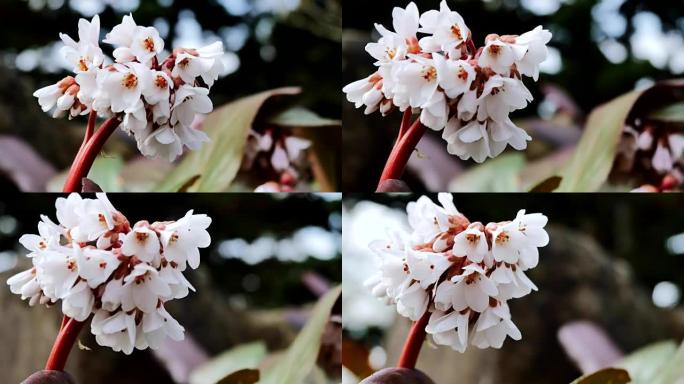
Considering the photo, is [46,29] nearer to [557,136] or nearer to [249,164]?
[249,164]

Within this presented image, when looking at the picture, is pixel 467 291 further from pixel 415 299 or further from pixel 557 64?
pixel 557 64

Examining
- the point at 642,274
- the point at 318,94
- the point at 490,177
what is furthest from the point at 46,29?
the point at 642,274

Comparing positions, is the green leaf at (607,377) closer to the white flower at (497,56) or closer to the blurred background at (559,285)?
the blurred background at (559,285)

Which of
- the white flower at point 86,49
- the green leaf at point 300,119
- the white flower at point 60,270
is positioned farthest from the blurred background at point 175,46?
the white flower at point 60,270

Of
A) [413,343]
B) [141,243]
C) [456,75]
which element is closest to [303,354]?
[413,343]

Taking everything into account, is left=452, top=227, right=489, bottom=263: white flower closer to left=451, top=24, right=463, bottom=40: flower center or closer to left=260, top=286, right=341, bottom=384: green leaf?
left=451, top=24, right=463, bottom=40: flower center

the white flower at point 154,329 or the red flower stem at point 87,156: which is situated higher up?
the red flower stem at point 87,156

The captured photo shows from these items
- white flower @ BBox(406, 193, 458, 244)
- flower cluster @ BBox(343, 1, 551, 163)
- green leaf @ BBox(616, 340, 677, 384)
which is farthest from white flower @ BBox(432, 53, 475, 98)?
green leaf @ BBox(616, 340, 677, 384)
